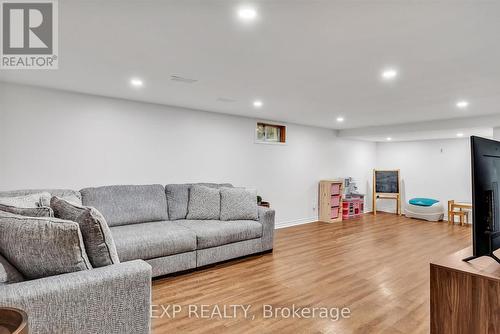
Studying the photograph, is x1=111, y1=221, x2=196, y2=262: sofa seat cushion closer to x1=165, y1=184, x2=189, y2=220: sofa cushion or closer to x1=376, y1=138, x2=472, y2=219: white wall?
x1=165, y1=184, x2=189, y2=220: sofa cushion

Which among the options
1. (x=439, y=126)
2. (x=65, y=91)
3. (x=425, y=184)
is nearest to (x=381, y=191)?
(x=425, y=184)

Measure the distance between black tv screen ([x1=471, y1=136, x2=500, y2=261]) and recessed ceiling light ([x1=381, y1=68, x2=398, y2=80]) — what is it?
151 cm

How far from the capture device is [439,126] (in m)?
5.31

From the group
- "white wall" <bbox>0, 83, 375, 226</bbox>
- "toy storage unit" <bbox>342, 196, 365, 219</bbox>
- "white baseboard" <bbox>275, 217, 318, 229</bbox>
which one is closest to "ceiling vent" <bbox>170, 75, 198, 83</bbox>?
"white wall" <bbox>0, 83, 375, 226</bbox>

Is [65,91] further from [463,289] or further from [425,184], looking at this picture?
[425,184]

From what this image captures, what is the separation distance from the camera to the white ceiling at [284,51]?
1.71 metres

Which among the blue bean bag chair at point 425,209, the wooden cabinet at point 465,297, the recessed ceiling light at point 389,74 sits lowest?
the blue bean bag chair at point 425,209

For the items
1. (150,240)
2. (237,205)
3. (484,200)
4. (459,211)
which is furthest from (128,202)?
(459,211)

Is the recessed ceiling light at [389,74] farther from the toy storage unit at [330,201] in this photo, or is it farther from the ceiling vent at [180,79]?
the toy storage unit at [330,201]

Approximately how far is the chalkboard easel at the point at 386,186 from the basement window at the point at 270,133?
3.64m

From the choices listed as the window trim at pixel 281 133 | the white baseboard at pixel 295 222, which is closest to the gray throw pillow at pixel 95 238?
the window trim at pixel 281 133

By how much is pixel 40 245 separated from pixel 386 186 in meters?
8.16

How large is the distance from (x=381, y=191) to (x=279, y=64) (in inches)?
260

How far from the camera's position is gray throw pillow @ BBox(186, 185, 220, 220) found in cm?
398
